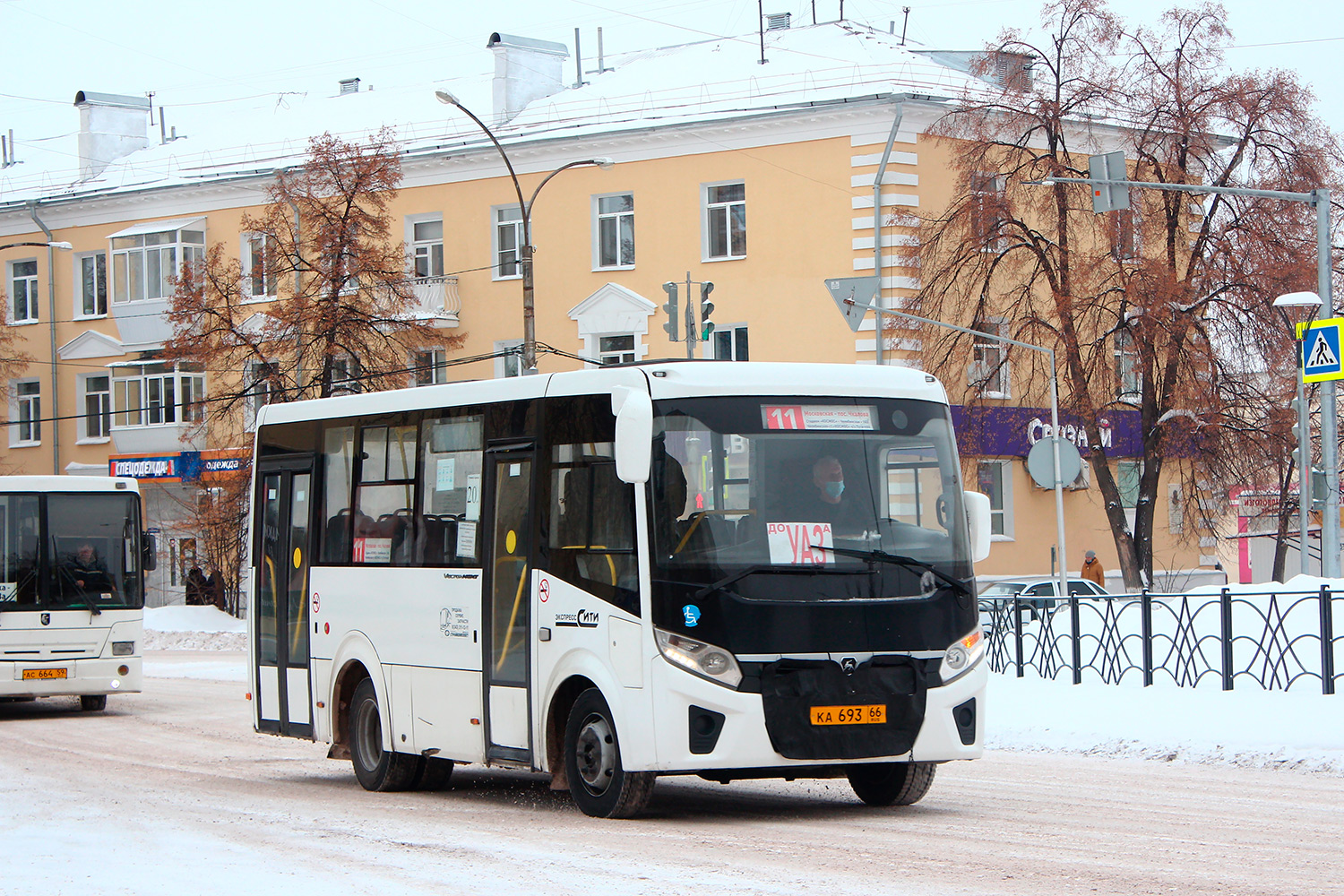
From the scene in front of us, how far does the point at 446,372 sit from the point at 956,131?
14.7 meters

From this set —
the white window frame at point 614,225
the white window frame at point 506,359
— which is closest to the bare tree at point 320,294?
the white window frame at point 506,359

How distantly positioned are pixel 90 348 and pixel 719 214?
70.8 feet

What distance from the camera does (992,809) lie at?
11695 millimetres

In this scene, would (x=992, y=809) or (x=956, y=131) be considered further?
(x=956, y=131)

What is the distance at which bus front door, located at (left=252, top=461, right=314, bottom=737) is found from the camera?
14727mm

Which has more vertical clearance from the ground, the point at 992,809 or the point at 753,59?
the point at 753,59

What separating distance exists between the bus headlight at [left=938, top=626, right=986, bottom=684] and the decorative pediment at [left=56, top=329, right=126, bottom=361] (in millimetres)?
45065

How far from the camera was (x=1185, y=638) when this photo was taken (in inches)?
704

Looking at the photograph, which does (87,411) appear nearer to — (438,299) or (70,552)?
(438,299)

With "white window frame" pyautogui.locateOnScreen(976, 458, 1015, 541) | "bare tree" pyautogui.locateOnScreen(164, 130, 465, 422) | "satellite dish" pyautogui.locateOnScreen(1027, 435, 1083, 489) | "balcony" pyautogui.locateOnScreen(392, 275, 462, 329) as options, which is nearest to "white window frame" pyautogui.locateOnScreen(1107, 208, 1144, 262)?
"white window frame" pyautogui.locateOnScreen(976, 458, 1015, 541)

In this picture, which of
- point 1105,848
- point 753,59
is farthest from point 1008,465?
point 1105,848

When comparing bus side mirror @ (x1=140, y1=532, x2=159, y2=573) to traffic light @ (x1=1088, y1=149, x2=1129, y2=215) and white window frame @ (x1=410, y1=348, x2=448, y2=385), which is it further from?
white window frame @ (x1=410, y1=348, x2=448, y2=385)

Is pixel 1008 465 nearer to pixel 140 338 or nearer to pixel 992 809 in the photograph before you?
pixel 140 338

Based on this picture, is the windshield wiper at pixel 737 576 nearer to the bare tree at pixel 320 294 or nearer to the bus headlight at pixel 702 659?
the bus headlight at pixel 702 659
